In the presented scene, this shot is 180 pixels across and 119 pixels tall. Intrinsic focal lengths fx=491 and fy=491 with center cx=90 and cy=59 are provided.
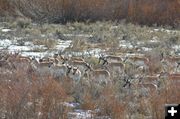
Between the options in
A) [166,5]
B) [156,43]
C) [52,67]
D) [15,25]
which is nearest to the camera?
[52,67]

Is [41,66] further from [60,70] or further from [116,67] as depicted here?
[116,67]

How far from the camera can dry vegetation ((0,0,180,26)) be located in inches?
1114

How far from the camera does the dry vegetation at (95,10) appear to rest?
2830 centimetres

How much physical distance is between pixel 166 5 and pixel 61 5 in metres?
6.21

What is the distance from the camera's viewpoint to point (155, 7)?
93.7 feet

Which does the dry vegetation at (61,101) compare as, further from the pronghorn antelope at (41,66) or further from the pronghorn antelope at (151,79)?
the pronghorn antelope at (41,66)

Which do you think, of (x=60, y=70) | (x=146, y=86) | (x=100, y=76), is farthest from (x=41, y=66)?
(x=146, y=86)

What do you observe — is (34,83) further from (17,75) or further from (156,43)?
Answer: (156,43)

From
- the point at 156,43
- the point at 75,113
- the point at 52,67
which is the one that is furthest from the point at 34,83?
the point at 156,43

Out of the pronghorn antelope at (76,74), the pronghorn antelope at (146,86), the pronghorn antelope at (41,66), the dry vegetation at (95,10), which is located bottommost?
the pronghorn antelope at (146,86)

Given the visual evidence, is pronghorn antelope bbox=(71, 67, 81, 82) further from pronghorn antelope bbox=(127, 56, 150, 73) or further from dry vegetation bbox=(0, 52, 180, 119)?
pronghorn antelope bbox=(127, 56, 150, 73)

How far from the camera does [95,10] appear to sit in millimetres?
28906

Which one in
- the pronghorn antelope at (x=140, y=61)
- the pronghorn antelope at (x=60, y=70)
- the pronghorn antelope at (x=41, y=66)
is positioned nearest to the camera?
the pronghorn antelope at (x=60, y=70)

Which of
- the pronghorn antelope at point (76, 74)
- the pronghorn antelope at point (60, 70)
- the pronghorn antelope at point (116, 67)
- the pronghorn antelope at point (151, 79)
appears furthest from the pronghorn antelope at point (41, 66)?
the pronghorn antelope at point (151, 79)
